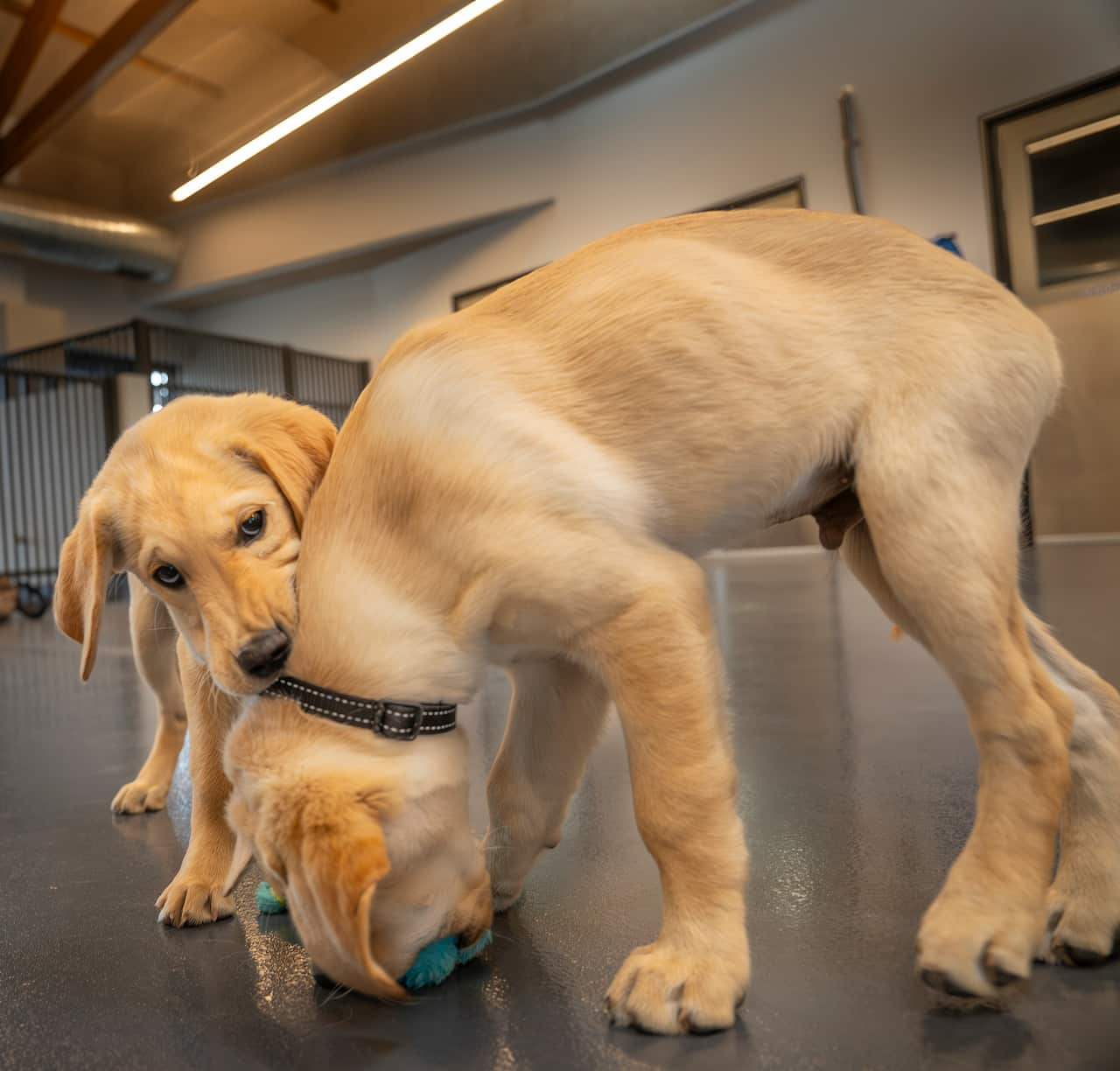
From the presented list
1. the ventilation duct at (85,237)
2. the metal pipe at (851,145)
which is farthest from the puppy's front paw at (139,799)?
the ventilation duct at (85,237)

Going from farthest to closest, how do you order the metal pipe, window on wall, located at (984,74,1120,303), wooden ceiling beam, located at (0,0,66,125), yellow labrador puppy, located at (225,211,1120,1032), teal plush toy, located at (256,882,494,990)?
the metal pipe < wooden ceiling beam, located at (0,0,66,125) < window on wall, located at (984,74,1120,303) < teal plush toy, located at (256,882,494,990) < yellow labrador puppy, located at (225,211,1120,1032)

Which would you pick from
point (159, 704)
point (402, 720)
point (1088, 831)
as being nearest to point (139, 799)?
point (159, 704)

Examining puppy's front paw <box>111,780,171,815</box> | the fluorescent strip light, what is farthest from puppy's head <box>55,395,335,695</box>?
the fluorescent strip light

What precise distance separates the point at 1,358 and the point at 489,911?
14.8 meters

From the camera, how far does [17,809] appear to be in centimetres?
255

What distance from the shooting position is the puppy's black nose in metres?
1.34

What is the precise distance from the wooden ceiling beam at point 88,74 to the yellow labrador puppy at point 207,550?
8214 millimetres

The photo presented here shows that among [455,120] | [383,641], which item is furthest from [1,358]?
[383,641]

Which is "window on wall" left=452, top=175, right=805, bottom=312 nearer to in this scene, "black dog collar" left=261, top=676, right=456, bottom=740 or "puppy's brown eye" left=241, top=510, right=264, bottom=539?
"puppy's brown eye" left=241, top=510, right=264, bottom=539

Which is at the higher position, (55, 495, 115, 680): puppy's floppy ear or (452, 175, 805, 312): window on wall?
(452, 175, 805, 312): window on wall

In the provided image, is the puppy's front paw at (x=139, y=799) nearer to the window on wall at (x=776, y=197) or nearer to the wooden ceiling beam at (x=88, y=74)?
the window on wall at (x=776, y=197)

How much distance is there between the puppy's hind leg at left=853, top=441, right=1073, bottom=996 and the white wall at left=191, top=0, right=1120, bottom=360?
8.28 meters

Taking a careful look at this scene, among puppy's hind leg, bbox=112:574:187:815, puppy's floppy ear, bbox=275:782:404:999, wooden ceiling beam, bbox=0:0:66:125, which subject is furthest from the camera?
wooden ceiling beam, bbox=0:0:66:125

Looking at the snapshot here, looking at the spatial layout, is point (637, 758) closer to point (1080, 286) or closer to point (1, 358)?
point (1080, 286)
